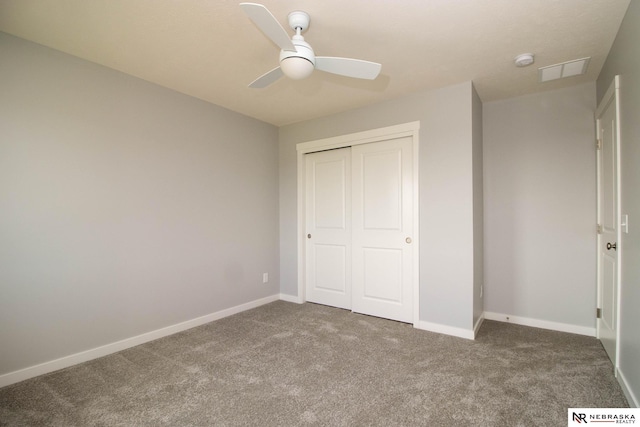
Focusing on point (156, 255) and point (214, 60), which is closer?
point (214, 60)

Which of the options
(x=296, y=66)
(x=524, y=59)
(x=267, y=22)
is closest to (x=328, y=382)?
(x=296, y=66)

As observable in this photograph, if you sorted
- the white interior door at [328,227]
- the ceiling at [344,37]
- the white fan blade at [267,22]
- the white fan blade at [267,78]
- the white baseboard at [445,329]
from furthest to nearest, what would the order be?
the white interior door at [328,227]
the white baseboard at [445,329]
the white fan blade at [267,78]
the ceiling at [344,37]
the white fan blade at [267,22]

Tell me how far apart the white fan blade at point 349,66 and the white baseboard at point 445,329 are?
249cm

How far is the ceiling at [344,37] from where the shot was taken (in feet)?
6.26

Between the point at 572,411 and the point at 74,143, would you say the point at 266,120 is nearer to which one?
the point at 74,143

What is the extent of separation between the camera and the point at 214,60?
2.54 m

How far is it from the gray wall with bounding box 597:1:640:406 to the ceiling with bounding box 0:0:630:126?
20 cm

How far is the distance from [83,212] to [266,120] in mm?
2417

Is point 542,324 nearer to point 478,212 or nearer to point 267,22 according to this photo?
point 478,212

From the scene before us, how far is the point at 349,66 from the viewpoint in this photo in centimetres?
199

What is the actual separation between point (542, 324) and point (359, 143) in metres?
2.81

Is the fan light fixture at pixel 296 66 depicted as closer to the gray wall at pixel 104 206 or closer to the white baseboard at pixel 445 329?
the gray wall at pixel 104 206

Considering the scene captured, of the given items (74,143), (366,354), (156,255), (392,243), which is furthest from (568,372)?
(74,143)

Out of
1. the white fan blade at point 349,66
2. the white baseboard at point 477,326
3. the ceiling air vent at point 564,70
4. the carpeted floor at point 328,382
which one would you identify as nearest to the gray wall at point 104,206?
the carpeted floor at point 328,382
